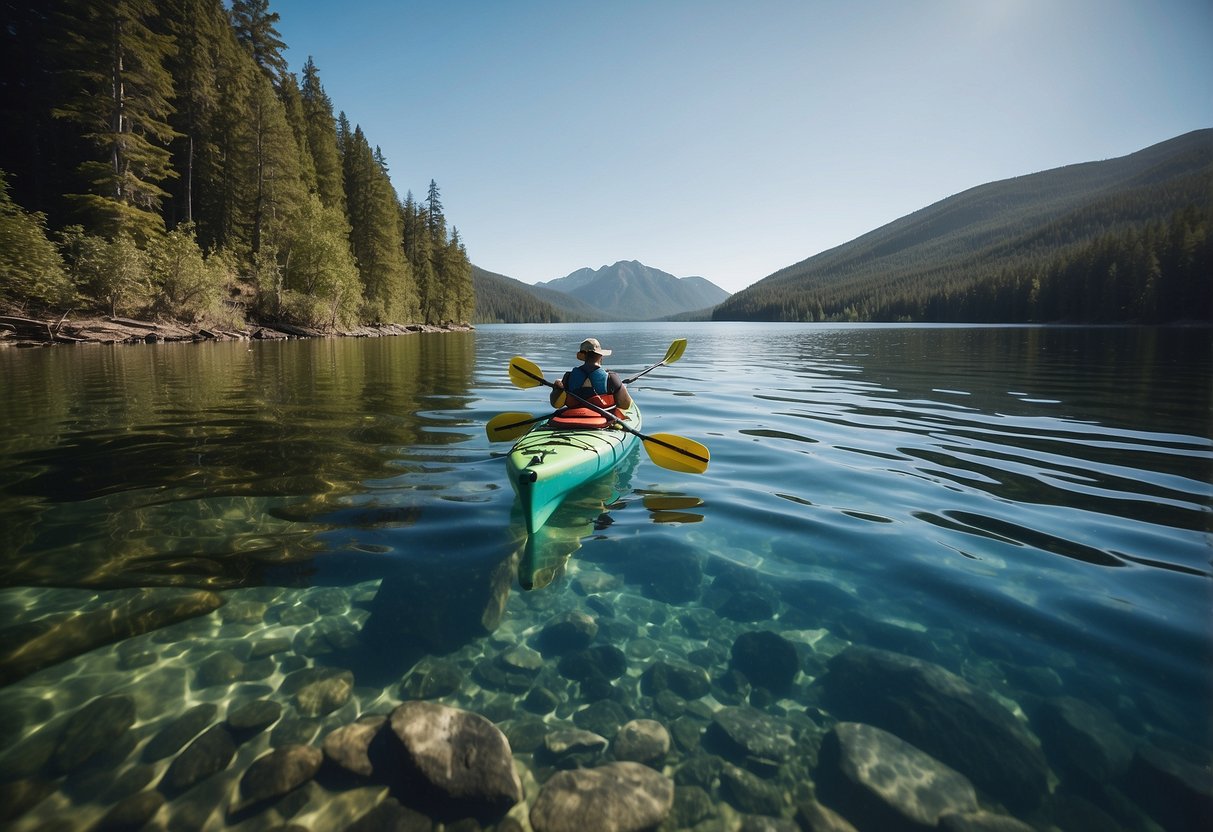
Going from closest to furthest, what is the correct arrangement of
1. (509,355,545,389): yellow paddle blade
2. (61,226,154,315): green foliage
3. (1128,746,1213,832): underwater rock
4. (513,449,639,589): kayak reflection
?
1. (1128,746,1213,832): underwater rock
2. (513,449,639,589): kayak reflection
3. (509,355,545,389): yellow paddle blade
4. (61,226,154,315): green foliage

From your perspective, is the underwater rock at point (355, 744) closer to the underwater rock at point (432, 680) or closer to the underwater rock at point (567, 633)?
the underwater rock at point (432, 680)

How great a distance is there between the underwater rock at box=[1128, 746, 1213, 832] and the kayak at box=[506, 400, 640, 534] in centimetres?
462

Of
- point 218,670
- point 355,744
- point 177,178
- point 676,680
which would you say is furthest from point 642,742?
point 177,178

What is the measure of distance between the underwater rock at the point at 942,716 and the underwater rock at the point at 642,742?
1.16m

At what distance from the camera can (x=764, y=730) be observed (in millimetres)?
3348

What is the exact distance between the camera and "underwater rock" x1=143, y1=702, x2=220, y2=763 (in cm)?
300

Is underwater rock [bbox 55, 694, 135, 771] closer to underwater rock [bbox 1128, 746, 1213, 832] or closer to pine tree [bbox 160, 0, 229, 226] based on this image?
underwater rock [bbox 1128, 746, 1213, 832]

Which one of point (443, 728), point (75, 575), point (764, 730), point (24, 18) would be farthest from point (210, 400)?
point (24, 18)

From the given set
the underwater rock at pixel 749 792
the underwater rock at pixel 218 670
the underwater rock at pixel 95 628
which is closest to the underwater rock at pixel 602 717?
the underwater rock at pixel 749 792

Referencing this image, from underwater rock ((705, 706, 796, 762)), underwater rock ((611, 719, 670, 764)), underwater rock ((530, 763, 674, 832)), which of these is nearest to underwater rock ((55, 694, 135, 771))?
underwater rock ((530, 763, 674, 832))

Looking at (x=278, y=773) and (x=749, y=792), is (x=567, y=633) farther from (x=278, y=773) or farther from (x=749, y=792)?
Answer: (x=278, y=773)

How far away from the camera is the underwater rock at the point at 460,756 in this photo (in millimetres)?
2811

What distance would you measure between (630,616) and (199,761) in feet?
9.56

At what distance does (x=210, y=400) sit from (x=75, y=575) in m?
9.52
